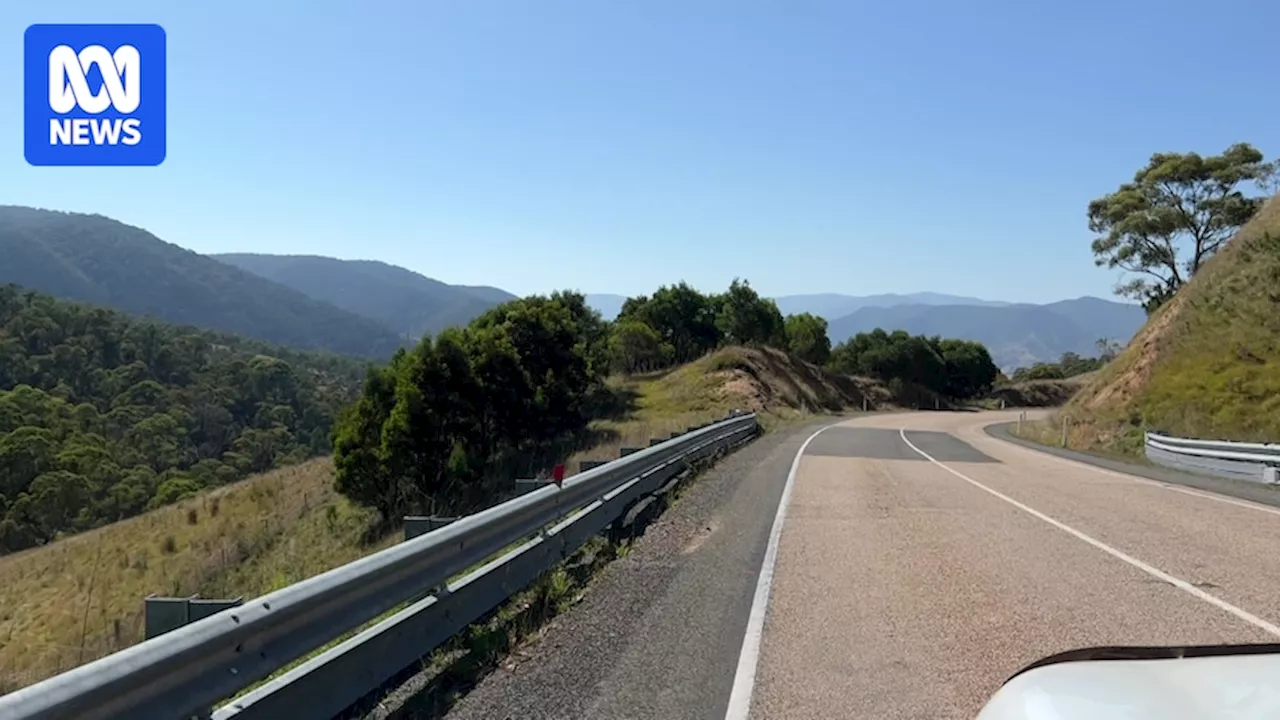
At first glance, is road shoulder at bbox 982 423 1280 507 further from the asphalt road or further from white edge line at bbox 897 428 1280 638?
white edge line at bbox 897 428 1280 638

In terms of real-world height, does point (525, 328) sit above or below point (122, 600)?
above

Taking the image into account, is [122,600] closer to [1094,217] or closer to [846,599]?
[846,599]

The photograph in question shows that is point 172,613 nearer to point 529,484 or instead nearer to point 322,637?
point 322,637

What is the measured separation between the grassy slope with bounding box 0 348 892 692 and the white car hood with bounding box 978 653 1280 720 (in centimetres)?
583

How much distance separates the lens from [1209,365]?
101ft

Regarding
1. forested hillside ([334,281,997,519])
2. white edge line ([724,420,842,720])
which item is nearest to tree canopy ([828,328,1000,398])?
forested hillside ([334,281,997,519])

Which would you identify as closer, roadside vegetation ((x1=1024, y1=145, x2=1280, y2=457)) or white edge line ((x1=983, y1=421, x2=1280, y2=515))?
white edge line ((x1=983, y1=421, x2=1280, y2=515))

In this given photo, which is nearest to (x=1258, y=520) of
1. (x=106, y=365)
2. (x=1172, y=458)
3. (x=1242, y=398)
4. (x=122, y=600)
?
(x=1172, y=458)

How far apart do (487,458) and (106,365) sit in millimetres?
93615

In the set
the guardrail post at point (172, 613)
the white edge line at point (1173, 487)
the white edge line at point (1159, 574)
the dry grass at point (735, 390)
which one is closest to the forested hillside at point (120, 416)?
the dry grass at point (735, 390)

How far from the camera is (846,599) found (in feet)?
26.5

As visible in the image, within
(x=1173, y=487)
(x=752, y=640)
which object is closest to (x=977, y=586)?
(x=752, y=640)

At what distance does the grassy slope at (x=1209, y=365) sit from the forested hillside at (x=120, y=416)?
4951 cm

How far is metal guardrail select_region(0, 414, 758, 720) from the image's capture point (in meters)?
2.99
